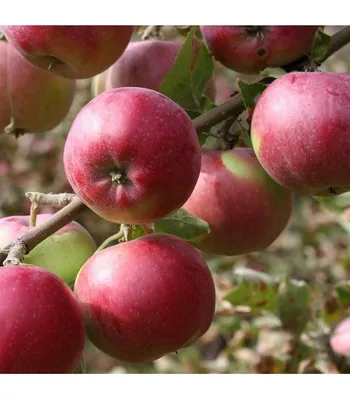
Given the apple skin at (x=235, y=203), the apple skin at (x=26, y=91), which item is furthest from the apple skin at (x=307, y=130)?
the apple skin at (x=26, y=91)

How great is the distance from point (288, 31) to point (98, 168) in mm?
319

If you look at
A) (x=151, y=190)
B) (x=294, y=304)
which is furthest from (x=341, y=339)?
(x=151, y=190)

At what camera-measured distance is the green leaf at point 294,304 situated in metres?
1.29

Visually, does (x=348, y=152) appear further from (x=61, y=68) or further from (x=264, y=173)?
(x=61, y=68)

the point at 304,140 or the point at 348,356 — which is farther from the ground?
the point at 304,140

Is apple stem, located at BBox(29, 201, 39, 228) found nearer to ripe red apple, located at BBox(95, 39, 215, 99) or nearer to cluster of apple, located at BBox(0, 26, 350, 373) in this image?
cluster of apple, located at BBox(0, 26, 350, 373)

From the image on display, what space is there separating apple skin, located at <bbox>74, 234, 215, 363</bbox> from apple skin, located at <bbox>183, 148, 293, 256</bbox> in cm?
14

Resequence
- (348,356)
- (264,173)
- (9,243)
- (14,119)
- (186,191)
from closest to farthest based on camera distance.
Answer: (186,191) < (9,243) < (264,173) < (14,119) < (348,356)

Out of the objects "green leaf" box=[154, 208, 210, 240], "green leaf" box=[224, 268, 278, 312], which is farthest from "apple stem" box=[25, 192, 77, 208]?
"green leaf" box=[224, 268, 278, 312]

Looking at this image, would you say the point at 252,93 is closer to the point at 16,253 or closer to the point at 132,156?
the point at 132,156

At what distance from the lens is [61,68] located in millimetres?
904

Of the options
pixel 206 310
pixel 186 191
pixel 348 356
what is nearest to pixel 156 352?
pixel 206 310

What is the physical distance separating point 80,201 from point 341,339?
2.23 feet
